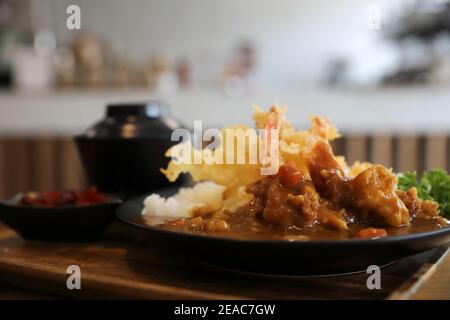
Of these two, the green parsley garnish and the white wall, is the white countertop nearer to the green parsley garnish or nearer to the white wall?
the white wall

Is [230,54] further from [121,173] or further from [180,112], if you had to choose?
[121,173]

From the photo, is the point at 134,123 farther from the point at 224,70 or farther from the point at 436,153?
the point at 224,70

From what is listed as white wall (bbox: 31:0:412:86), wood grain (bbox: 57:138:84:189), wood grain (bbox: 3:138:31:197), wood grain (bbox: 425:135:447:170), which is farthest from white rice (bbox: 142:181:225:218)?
white wall (bbox: 31:0:412:86)

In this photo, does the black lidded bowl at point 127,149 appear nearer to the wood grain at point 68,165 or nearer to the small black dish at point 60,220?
the small black dish at point 60,220

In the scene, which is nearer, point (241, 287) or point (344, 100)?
point (241, 287)

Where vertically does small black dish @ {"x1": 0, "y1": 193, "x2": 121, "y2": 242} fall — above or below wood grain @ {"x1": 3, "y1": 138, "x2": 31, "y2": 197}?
above
